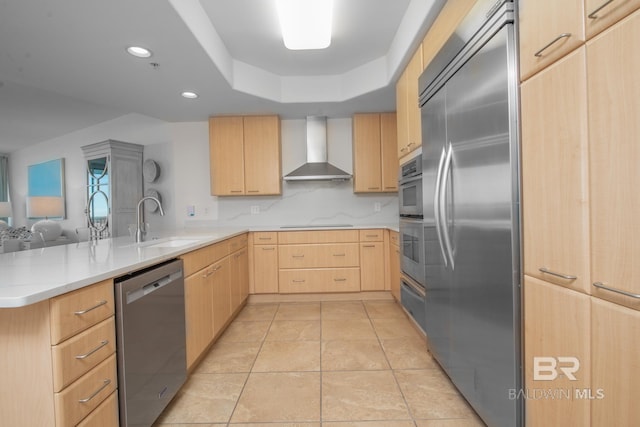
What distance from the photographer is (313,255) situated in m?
3.40

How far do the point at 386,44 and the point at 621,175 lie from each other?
8.07 feet

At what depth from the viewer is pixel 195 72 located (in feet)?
8.18

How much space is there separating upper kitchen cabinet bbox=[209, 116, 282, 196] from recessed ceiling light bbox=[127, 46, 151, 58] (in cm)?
149

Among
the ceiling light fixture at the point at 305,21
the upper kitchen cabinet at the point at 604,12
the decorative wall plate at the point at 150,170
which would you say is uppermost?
the ceiling light fixture at the point at 305,21

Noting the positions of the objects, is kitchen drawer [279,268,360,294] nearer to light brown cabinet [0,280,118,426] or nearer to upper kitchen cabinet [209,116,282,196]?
upper kitchen cabinet [209,116,282,196]

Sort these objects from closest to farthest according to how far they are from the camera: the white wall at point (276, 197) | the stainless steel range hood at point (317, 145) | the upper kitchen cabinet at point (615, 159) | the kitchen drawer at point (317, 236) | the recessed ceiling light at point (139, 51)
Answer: the upper kitchen cabinet at point (615, 159), the recessed ceiling light at point (139, 51), the kitchen drawer at point (317, 236), the stainless steel range hood at point (317, 145), the white wall at point (276, 197)

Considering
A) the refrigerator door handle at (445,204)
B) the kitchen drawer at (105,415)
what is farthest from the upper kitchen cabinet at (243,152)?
the kitchen drawer at (105,415)

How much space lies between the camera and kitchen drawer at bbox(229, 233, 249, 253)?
2.79m

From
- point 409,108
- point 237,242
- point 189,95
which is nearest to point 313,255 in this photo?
point 237,242

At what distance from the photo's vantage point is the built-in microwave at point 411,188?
7.04ft

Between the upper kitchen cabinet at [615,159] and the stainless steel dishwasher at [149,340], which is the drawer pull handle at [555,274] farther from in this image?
the stainless steel dishwasher at [149,340]

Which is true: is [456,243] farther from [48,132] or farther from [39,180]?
[39,180]

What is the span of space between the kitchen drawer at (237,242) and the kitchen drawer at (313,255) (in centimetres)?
41

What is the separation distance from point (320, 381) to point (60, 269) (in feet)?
4.85
